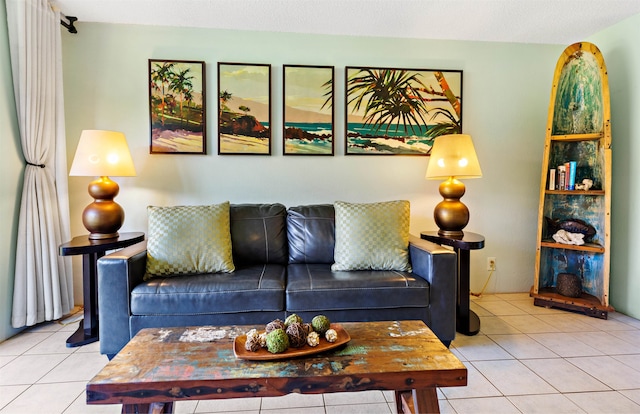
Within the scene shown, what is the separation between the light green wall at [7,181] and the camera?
6.86 feet

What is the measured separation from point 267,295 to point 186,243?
63 cm

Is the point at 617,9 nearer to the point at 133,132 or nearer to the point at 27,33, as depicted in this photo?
the point at 133,132

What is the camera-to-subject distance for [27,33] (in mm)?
2162

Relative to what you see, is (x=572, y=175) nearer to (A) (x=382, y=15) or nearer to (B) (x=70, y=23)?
(A) (x=382, y=15)

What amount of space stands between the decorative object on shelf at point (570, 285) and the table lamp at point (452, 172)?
1.04m

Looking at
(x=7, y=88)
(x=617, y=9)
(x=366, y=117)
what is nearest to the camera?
(x=7, y=88)

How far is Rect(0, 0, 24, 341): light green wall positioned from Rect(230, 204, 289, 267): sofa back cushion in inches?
54.9

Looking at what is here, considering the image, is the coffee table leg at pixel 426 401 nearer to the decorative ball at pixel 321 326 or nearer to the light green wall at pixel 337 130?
the decorative ball at pixel 321 326

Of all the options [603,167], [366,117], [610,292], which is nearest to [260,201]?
[366,117]

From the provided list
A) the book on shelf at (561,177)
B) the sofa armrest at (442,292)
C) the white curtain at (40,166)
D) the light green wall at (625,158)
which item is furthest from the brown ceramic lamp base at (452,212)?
the white curtain at (40,166)

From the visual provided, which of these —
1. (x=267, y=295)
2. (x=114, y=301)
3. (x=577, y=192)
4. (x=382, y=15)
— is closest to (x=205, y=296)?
(x=267, y=295)

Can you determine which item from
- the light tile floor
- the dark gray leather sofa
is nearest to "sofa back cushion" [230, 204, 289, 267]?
the dark gray leather sofa

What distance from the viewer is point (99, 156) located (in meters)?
2.18

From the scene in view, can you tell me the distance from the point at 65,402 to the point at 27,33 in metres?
2.26
